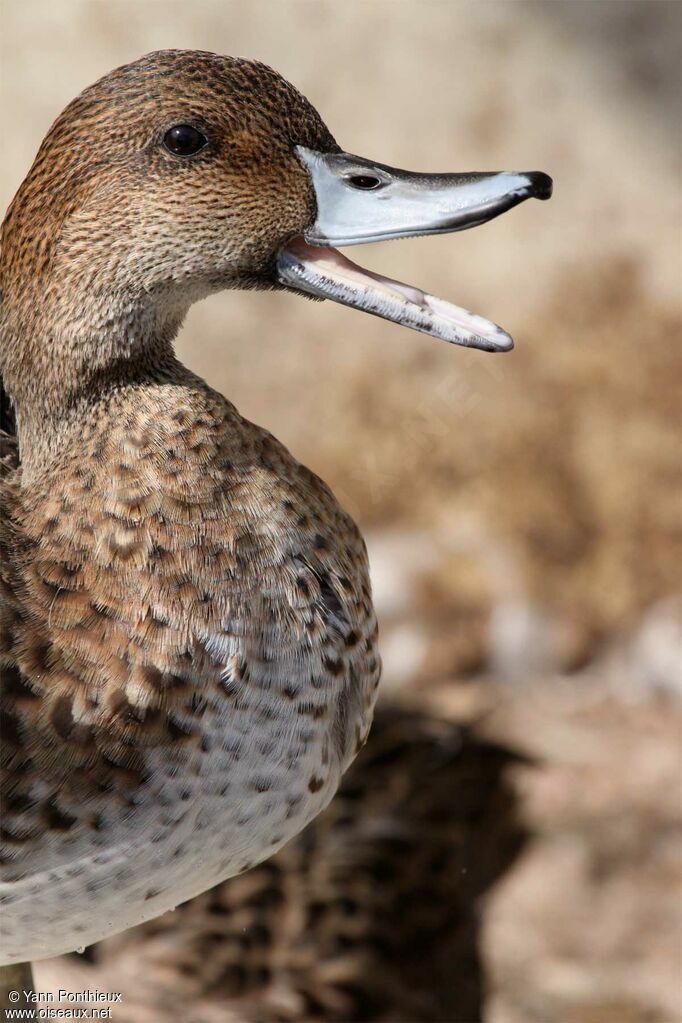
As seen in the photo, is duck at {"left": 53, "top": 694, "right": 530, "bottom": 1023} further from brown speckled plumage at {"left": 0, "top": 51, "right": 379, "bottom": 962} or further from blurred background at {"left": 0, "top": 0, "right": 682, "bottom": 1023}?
brown speckled plumage at {"left": 0, "top": 51, "right": 379, "bottom": 962}

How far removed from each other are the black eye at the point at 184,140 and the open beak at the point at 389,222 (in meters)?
0.08

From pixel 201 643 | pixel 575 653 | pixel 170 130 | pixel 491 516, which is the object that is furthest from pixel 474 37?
pixel 201 643

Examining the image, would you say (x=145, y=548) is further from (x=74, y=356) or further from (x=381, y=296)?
(x=381, y=296)

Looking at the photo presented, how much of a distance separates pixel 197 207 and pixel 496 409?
1303mm

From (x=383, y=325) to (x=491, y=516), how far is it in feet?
1.18

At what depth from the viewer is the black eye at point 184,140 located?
1.08 meters

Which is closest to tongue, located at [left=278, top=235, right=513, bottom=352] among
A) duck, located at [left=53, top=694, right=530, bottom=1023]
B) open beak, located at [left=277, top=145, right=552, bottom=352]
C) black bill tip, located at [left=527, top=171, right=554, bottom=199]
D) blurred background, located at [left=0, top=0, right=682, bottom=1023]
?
open beak, located at [left=277, top=145, right=552, bottom=352]

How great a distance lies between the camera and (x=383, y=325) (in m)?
2.32

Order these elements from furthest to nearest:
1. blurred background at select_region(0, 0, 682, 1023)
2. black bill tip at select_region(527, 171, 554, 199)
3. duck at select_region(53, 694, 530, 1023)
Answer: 1. blurred background at select_region(0, 0, 682, 1023)
2. duck at select_region(53, 694, 530, 1023)
3. black bill tip at select_region(527, 171, 554, 199)

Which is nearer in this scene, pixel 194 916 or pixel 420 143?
pixel 194 916

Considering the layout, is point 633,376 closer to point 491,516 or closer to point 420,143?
point 491,516

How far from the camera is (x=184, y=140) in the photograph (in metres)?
1.08

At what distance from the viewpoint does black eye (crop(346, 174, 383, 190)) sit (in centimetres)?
111

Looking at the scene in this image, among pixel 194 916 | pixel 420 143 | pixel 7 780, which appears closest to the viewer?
pixel 7 780
